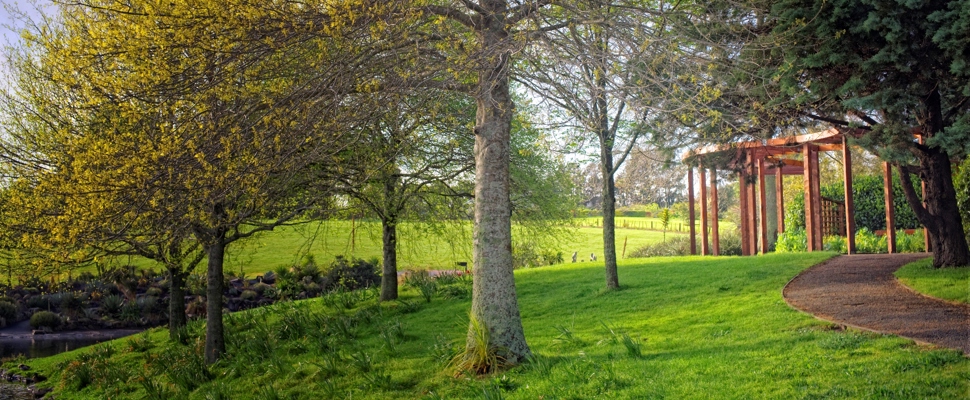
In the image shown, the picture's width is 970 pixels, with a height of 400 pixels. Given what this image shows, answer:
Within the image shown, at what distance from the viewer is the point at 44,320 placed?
20781mm

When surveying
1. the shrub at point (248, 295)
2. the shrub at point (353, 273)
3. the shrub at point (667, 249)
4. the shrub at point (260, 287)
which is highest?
the shrub at point (667, 249)

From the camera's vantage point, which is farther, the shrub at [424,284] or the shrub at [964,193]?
the shrub at [424,284]

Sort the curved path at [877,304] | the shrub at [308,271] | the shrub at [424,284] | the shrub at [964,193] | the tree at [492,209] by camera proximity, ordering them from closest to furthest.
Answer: the curved path at [877,304], the tree at [492,209], the shrub at [964,193], the shrub at [424,284], the shrub at [308,271]

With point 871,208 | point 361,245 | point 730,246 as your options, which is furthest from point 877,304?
point 730,246

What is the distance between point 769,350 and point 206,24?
6.57m

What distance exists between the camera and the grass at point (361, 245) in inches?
576

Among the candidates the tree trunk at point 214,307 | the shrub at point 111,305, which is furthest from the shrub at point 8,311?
the tree trunk at point 214,307

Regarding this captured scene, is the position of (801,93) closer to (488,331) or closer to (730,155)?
(730,155)

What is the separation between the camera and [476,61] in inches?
283

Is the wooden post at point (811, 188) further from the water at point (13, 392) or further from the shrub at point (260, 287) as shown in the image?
the shrub at point (260, 287)

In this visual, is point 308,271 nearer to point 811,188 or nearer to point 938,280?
point 811,188

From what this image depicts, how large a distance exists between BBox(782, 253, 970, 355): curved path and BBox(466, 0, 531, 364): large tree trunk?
13.0ft

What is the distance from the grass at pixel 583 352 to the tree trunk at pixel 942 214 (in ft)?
7.64

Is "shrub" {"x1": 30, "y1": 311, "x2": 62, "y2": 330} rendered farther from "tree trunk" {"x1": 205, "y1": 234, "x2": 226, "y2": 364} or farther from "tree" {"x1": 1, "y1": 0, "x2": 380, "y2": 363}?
"tree" {"x1": 1, "y1": 0, "x2": 380, "y2": 363}
